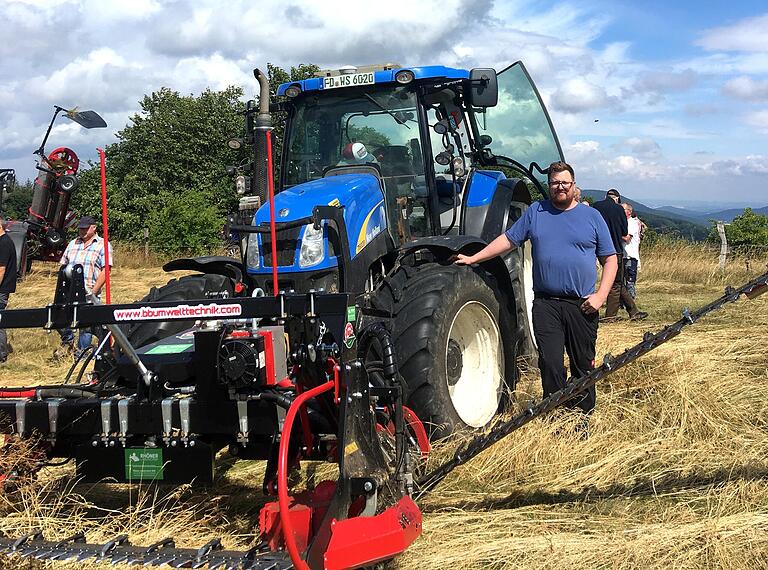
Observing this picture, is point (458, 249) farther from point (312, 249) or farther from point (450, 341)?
point (312, 249)

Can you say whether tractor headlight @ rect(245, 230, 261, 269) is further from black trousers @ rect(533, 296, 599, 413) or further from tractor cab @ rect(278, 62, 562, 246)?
black trousers @ rect(533, 296, 599, 413)

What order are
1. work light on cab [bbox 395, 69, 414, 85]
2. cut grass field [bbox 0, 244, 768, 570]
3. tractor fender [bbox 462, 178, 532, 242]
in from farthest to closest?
tractor fender [bbox 462, 178, 532, 242], work light on cab [bbox 395, 69, 414, 85], cut grass field [bbox 0, 244, 768, 570]

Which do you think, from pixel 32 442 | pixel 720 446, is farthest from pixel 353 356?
pixel 720 446

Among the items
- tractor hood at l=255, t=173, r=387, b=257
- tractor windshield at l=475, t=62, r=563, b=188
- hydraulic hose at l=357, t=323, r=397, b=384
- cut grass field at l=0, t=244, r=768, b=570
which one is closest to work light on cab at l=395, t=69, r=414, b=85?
tractor hood at l=255, t=173, r=387, b=257

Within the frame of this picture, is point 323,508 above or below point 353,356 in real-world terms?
below

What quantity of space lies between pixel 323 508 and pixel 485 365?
2274 millimetres

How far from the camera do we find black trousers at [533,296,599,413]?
15.4ft

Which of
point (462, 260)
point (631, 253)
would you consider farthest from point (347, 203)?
point (631, 253)

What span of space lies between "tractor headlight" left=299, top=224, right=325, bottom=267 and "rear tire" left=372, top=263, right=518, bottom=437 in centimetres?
40

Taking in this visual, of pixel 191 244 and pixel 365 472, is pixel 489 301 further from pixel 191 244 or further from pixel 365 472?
pixel 191 244

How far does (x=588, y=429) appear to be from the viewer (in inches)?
183

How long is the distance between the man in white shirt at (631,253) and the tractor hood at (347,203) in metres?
5.66

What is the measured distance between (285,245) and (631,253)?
723 centimetres

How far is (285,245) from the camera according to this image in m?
4.58
